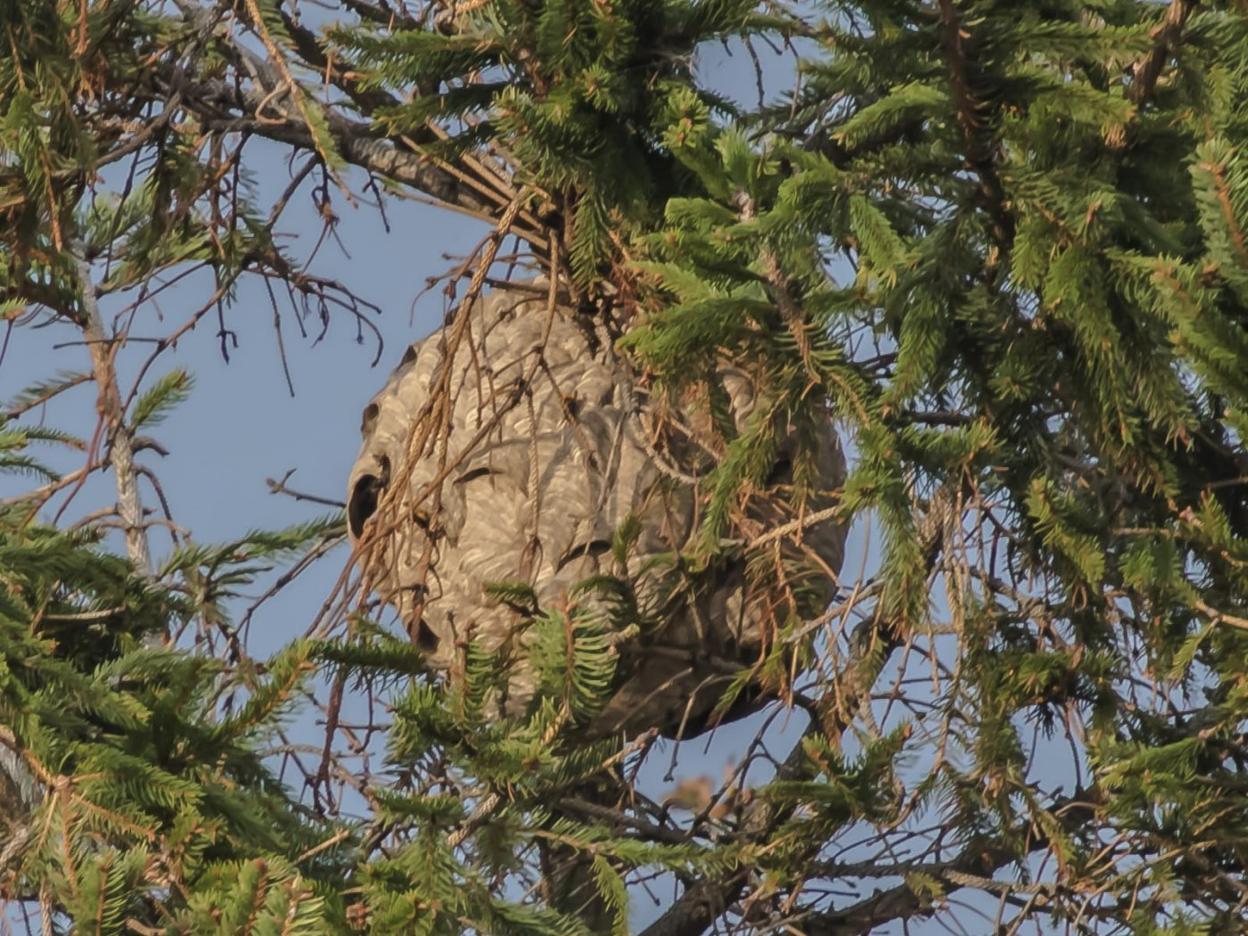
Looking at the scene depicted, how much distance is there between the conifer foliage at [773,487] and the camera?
7.80 feet

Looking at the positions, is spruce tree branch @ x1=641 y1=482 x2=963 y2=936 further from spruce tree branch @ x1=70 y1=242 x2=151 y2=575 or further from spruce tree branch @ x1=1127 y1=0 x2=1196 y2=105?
spruce tree branch @ x1=70 y1=242 x2=151 y2=575

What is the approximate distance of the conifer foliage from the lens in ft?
7.80

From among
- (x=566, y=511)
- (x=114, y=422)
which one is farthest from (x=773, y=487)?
(x=114, y=422)

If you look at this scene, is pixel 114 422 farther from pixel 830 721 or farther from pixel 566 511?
pixel 830 721

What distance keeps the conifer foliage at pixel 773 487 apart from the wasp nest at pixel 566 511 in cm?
7

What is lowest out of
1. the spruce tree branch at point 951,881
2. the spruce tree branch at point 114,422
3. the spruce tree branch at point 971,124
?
the spruce tree branch at point 951,881

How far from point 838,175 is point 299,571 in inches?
74.6

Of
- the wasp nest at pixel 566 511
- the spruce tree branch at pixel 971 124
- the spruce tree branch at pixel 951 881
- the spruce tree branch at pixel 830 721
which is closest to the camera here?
the spruce tree branch at pixel 971 124

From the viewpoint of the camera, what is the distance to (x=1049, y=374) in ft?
8.68

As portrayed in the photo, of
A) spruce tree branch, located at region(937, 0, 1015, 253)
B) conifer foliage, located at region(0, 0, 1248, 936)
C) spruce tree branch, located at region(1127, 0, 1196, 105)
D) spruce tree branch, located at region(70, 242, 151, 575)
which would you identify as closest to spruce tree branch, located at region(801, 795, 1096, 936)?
conifer foliage, located at region(0, 0, 1248, 936)

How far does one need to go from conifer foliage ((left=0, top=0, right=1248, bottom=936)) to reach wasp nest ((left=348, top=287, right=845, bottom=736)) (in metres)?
0.07

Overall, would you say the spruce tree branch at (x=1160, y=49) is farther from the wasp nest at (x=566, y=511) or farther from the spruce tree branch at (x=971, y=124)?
the wasp nest at (x=566, y=511)

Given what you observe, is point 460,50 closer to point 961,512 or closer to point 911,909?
point 961,512

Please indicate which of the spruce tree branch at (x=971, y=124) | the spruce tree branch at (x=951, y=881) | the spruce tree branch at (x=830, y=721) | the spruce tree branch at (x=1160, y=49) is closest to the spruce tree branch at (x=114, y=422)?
the spruce tree branch at (x=830, y=721)
